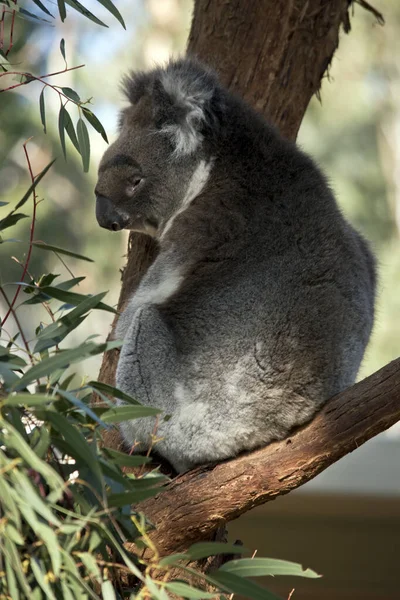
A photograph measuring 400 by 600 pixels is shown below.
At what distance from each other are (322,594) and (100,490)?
199 inches

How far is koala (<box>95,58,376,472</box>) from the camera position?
2.37 metres

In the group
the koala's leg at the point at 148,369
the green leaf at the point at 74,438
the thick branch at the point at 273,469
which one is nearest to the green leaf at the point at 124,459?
the green leaf at the point at 74,438

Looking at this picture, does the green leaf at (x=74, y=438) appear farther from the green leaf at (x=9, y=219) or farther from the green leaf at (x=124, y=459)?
the green leaf at (x=9, y=219)

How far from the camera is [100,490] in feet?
4.70

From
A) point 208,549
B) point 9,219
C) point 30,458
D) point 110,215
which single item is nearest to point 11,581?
point 30,458

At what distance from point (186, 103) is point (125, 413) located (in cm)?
152

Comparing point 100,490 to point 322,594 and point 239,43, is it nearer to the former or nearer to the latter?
point 239,43

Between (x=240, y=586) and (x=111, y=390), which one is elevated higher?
(x=111, y=390)

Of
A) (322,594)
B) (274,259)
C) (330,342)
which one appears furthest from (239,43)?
(322,594)

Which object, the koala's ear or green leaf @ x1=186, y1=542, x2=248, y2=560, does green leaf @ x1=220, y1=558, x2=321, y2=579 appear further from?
the koala's ear

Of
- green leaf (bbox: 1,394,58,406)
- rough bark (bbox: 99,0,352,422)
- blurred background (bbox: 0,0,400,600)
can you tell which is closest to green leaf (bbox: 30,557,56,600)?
green leaf (bbox: 1,394,58,406)

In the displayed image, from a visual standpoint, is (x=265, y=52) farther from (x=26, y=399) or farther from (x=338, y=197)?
(x=338, y=197)

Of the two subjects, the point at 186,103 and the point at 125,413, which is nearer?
the point at 125,413

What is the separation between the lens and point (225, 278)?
2.52 m
